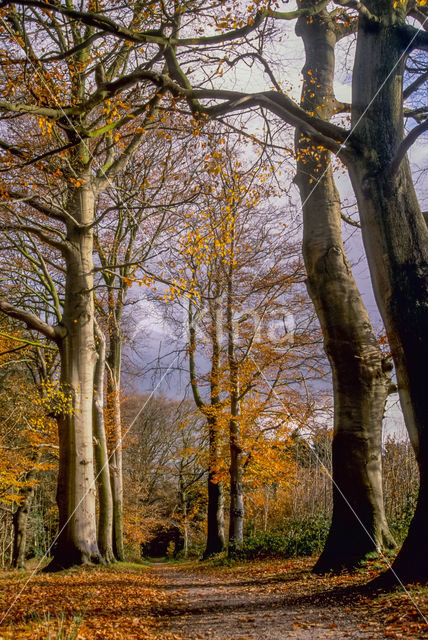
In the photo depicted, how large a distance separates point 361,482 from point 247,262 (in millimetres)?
7711

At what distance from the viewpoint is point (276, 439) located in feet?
42.2

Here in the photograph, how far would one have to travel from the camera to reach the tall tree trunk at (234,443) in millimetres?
12688

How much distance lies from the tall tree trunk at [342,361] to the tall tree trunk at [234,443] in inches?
228

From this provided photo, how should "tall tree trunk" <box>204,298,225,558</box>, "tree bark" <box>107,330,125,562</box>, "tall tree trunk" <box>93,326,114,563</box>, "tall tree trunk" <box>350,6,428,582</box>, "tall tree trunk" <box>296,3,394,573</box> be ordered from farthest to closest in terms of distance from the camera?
"tree bark" <box>107,330,125,562</box>, "tall tree trunk" <box>204,298,225,558</box>, "tall tree trunk" <box>93,326,114,563</box>, "tall tree trunk" <box>296,3,394,573</box>, "tall tree trunk" <box>350,6,428,582</box>

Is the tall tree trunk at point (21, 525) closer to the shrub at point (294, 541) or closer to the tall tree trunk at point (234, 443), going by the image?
the tall tree trunk at point (234, 443)

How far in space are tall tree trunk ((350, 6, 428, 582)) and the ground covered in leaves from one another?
58 centimetres

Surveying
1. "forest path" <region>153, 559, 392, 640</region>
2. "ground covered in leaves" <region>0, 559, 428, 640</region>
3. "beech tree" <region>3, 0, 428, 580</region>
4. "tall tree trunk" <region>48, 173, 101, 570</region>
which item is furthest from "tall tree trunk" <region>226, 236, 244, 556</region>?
"beech tree" <region>3, 0, 428, 580</region>

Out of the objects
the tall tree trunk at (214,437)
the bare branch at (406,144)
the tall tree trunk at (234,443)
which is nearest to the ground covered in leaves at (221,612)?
the bare branch at (406,144)

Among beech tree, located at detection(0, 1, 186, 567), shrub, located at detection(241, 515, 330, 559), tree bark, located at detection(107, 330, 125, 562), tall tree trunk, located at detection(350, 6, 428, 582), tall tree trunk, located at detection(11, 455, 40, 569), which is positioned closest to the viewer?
tall tree trunk, located at detection(350, 6, 428, 582)

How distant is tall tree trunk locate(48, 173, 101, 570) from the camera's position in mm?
7852

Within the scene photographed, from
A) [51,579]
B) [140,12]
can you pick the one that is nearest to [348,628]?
[51,579]

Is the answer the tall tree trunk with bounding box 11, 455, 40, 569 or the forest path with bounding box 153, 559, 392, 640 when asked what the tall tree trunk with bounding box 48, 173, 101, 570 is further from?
the tall tree trunk with bounding box 11, 455, 40, 569

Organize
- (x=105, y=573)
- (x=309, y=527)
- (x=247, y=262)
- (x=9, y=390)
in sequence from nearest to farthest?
1. (x=105, y=573)
2. (x=309, y=527)
3. (x=247, y=262)
4. (x=9, y=390)

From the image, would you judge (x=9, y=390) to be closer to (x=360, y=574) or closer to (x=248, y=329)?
(x=248, y=329)
